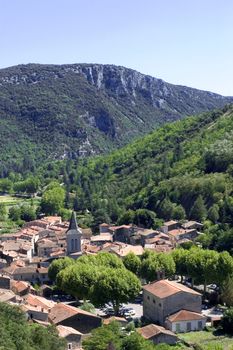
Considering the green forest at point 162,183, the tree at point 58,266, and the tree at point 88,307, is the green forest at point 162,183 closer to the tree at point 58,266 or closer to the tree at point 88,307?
the tree at point 58,266

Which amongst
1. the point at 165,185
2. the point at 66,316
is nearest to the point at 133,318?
the point at 66,316

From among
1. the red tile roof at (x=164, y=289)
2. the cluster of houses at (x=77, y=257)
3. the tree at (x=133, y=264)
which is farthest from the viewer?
the tree at (x=133, y=264)

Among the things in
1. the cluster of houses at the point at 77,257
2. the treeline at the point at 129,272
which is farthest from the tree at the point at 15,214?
the treeline at the point at 129,272

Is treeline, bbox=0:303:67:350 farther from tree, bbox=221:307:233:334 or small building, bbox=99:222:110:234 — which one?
small building, bbox=99:222:110:234

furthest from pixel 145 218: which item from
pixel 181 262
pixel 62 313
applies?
pixel 62 313

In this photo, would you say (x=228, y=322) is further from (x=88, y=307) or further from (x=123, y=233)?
(x=123, y=233)
